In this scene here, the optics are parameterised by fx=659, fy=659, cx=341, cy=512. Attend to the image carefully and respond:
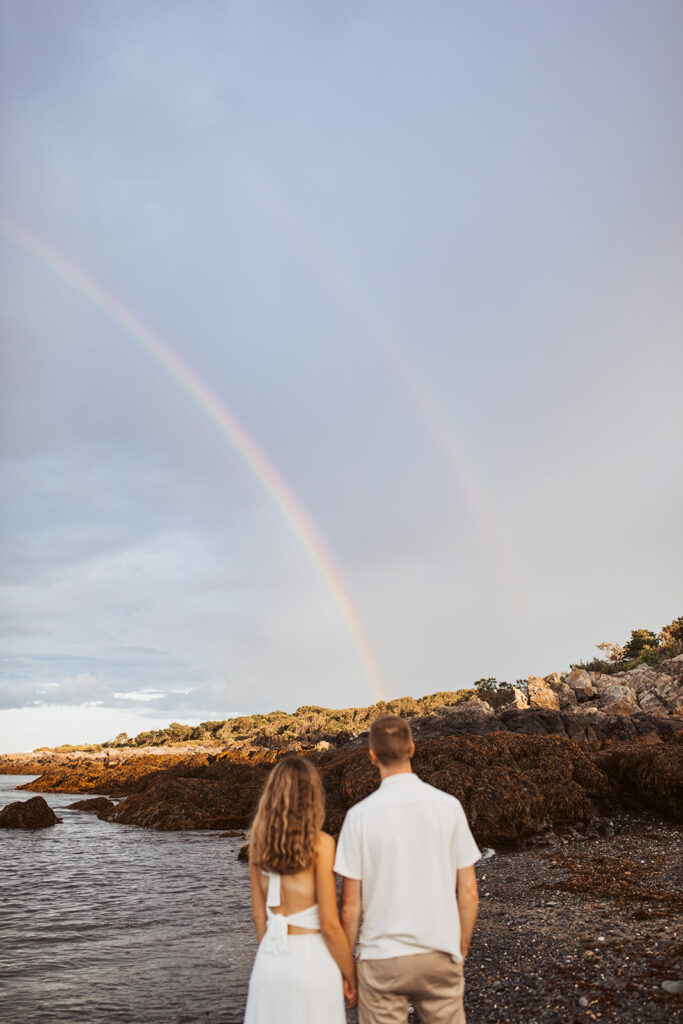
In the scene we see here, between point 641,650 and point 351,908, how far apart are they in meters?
67.2

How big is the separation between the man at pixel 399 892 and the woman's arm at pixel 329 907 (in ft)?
0.21

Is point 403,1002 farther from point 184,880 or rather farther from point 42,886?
point 42,886

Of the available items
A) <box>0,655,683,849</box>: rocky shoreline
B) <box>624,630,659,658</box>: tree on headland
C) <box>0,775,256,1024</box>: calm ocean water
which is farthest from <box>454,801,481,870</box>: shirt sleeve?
<box>624,630,659,658</box>: tree on headland

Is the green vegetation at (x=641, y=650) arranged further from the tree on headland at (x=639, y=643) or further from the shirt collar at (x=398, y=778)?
the shirt collar at (x=398, y=778)

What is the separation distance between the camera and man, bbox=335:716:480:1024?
3910 mm

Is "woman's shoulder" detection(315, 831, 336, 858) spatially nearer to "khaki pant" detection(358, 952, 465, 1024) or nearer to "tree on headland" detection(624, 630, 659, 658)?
"khaki pant" detection(358, 952, 465, 1024)

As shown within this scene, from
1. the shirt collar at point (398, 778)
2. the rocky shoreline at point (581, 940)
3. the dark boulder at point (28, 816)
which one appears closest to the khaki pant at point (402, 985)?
the shirt collar at point (398, 778)

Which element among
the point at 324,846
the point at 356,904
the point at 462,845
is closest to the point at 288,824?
the point at 324,846

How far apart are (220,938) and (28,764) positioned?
87226 mm

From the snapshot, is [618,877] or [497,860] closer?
[618,877]

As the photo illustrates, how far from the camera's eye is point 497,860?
1661cm

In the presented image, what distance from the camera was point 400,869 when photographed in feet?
12.8

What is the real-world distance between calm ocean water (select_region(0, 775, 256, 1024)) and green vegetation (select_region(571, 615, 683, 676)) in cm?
4308

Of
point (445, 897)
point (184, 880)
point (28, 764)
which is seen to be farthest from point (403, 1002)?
point (28, 764)
